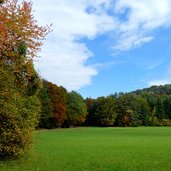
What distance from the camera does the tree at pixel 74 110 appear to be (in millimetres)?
120719

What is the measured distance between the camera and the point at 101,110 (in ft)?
456

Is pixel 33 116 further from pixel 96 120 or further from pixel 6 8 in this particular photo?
pixel 96 120

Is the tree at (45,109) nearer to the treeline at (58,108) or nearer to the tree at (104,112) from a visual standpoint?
the treeline at (58,108)

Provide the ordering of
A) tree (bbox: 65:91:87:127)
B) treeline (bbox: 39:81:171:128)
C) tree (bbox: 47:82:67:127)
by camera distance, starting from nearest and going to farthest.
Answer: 1. tree (bbox: 47:82:67:127)
2. treeline (bbox: 39:81:171:128)
3. tree (bbox: 65:91:87:127)

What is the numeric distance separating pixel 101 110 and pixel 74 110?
62.5 feet

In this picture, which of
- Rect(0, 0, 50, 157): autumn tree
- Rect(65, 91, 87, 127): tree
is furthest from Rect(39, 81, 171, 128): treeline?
Rect(0, 0, 50, 157): autumn tree

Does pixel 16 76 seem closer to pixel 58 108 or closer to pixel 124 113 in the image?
pixel 58 108

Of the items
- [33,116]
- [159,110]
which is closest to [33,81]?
[33,116]

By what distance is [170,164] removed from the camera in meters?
23.2

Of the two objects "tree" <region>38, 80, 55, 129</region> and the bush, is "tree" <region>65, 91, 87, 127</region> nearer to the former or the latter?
"tree" <region>38, 80, 55, 129</region>

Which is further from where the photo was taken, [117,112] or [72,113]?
[117,112]

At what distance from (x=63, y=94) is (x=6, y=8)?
304 ft

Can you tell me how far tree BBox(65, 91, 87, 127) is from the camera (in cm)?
12072

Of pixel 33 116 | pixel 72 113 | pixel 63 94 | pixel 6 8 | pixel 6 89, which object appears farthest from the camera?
pixel 72 113
